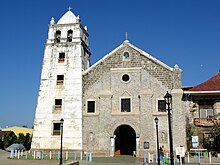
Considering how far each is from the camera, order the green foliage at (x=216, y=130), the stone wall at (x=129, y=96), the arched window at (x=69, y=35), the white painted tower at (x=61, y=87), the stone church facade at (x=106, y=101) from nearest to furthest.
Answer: the green foliage at (x=216, y=130) < the stone wall at (x=129, y=96) < the stone church facade at (x=106, y=101) < the white painted tower at (x=61, y=87) < the arched window at (x=69, y=35)

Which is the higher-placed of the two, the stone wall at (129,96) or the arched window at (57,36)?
the arched window at (57,36)

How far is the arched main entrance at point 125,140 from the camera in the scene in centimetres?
2904

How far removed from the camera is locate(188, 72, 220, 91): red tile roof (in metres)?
27.2

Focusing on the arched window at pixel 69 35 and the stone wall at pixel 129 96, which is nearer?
the stone wall at pixel 129 96

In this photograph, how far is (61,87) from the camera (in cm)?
2934

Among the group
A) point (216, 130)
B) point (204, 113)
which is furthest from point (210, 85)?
point (216, 130)

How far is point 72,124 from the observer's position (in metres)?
27.9

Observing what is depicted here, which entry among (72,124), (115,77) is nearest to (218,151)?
(115,77)

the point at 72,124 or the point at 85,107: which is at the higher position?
the point at 85,107

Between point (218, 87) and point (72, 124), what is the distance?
50.4 feet

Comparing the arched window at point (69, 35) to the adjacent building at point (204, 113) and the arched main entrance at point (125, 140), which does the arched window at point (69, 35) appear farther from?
the adjacent building at point (204, 113)

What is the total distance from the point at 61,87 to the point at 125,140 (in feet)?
30.2

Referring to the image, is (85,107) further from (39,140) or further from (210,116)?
(210,116)

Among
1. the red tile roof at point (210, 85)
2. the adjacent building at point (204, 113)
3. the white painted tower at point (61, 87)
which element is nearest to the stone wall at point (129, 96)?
the white painted tower at point (61, 87)
